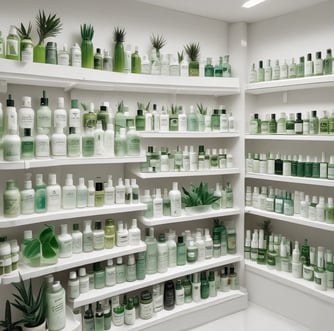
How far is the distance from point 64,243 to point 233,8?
1958 millimetres

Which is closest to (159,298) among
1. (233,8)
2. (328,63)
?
(328,63)

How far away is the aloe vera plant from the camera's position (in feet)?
6.82

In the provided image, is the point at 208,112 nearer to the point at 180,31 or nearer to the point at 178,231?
the point at 180,31

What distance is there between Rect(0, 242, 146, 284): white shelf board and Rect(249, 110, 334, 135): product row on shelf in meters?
1.24

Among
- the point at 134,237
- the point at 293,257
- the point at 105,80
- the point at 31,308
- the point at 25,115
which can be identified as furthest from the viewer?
the point at 293,257

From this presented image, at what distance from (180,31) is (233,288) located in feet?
6.63

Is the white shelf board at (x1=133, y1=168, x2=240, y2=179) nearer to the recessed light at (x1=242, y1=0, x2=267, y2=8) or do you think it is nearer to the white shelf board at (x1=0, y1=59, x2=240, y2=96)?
Answer: the white shelf board at (x1=0, y1=59, x2=240, y2=96)

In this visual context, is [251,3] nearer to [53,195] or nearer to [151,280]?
[53,195]

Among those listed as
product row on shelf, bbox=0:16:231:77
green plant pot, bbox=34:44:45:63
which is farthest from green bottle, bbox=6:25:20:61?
green plant pot, bbox=34:44:45:63

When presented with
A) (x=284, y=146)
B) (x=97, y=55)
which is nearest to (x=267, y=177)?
(x=284, y=146)

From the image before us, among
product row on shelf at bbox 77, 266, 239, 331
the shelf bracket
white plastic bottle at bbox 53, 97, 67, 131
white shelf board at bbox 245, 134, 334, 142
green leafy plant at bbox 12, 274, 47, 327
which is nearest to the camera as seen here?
green leafy plant at bbox 12, 274, 47, 327

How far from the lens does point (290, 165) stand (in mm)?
2463

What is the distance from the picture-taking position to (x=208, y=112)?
2.81m

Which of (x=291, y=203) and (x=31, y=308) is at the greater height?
(x=291, y=203)
